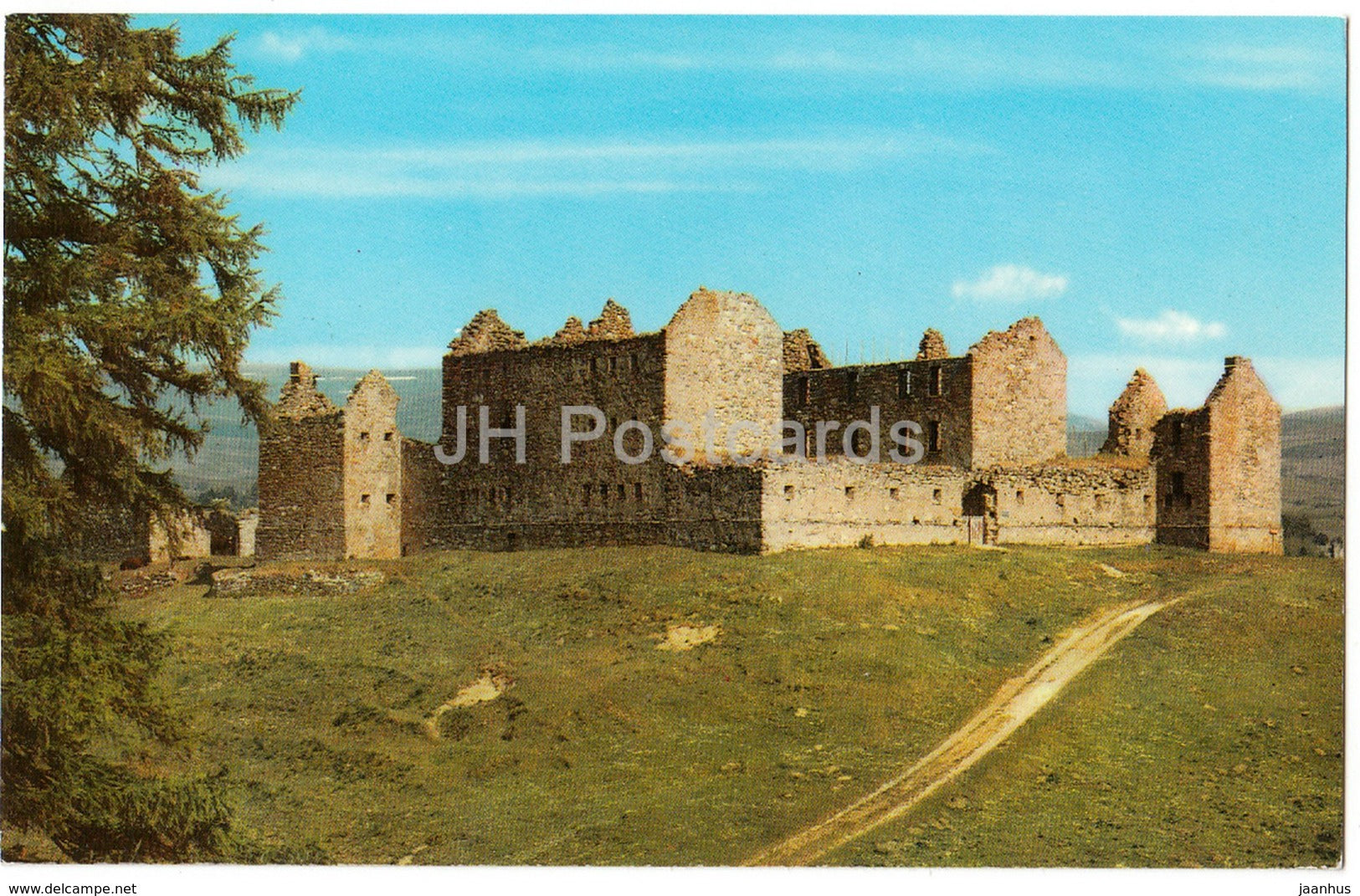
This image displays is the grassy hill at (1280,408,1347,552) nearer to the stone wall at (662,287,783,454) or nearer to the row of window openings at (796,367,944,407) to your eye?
the row of window openings at (796,367,944,407)

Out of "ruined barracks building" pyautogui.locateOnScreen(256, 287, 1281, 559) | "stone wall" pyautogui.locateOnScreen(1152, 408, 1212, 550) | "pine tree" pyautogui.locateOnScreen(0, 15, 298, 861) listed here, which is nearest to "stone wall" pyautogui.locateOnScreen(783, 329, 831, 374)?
"ruined barracks building" pyautogui.locateOnScreen(256, 287, 1281, 559)

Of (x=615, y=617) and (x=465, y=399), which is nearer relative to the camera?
(x=615, y=617)

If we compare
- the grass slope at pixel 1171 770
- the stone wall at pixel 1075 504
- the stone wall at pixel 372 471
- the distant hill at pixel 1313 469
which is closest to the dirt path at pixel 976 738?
the grass slope at pixel 1171 770

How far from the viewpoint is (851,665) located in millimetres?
32750

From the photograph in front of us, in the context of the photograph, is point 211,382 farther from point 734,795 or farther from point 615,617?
point 615,617

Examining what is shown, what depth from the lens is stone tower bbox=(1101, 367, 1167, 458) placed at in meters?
53.4

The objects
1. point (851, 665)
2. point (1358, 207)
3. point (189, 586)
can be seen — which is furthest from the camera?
point (189, 586)

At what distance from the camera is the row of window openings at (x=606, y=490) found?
45438mm

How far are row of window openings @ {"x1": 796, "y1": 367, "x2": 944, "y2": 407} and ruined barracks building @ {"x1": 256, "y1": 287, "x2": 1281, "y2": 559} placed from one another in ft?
1.67

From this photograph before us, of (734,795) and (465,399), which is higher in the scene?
(465,399)

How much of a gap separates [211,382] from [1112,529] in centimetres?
3494

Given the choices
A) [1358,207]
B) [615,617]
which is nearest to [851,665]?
[615,617]

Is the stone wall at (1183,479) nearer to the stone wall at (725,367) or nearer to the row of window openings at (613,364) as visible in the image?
the stone wall at (725,367)

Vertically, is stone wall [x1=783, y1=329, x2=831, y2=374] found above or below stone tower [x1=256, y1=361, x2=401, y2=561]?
above
